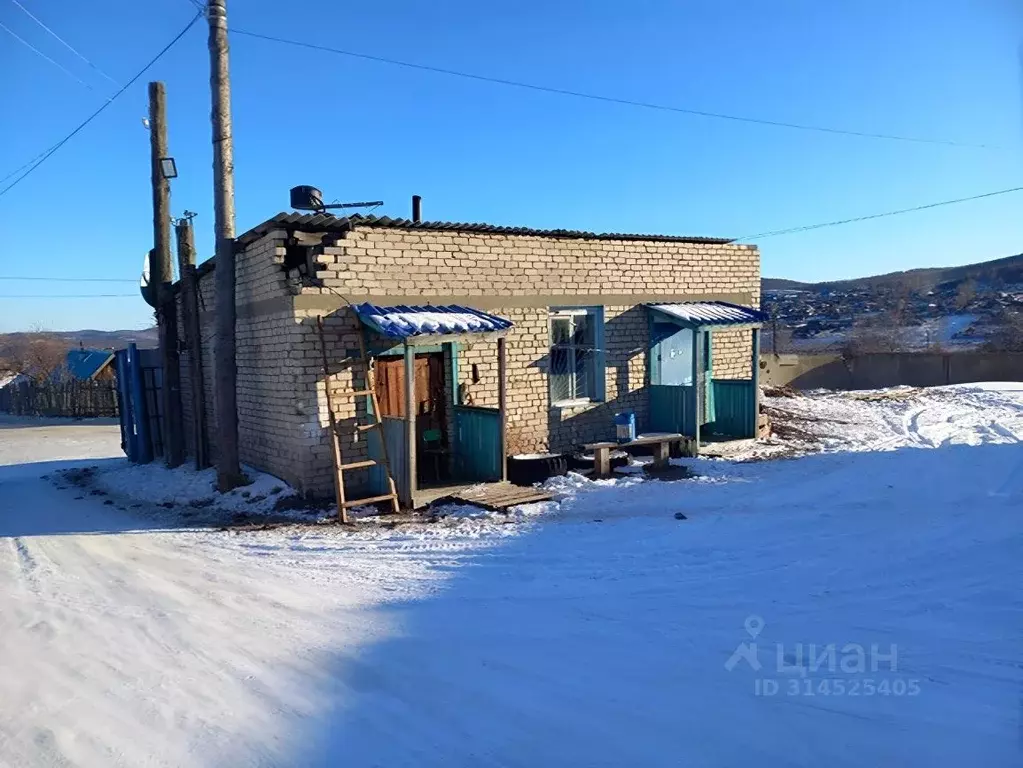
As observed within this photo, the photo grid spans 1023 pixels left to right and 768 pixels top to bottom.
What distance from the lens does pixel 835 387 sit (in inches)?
971

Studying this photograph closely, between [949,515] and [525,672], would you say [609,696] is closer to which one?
[525,672]

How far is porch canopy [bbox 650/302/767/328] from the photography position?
11.2 metres

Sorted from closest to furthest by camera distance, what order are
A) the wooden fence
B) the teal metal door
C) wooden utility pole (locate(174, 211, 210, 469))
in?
wooden utility pole (locate(174, 211, 210, 469))
the teal metal door
the wooden fence

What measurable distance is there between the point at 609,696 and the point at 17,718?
3.08 m

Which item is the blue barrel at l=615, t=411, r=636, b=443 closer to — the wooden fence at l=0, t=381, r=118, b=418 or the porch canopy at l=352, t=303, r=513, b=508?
the porch canopy at l=352, t=303, r=513, b=508

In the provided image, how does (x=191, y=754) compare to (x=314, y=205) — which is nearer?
(x=191, y=754)

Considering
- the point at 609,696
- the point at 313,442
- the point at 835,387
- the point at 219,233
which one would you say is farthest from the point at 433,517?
the point at 835,387

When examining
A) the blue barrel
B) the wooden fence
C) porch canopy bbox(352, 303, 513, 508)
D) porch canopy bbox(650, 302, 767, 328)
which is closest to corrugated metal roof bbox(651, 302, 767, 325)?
porch canopy bbox(650, 302, 767, 328)

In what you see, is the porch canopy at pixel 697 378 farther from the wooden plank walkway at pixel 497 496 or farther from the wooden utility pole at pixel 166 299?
the wooden utility pole at pixel 166 299

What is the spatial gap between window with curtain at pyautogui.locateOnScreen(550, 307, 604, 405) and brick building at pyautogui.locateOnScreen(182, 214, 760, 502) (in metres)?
0.03

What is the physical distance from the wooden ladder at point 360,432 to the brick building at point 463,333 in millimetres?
157

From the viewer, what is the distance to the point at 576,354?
11.4 metres

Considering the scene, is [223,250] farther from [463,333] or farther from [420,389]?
[463,333]

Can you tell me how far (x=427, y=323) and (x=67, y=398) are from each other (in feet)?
90.3
